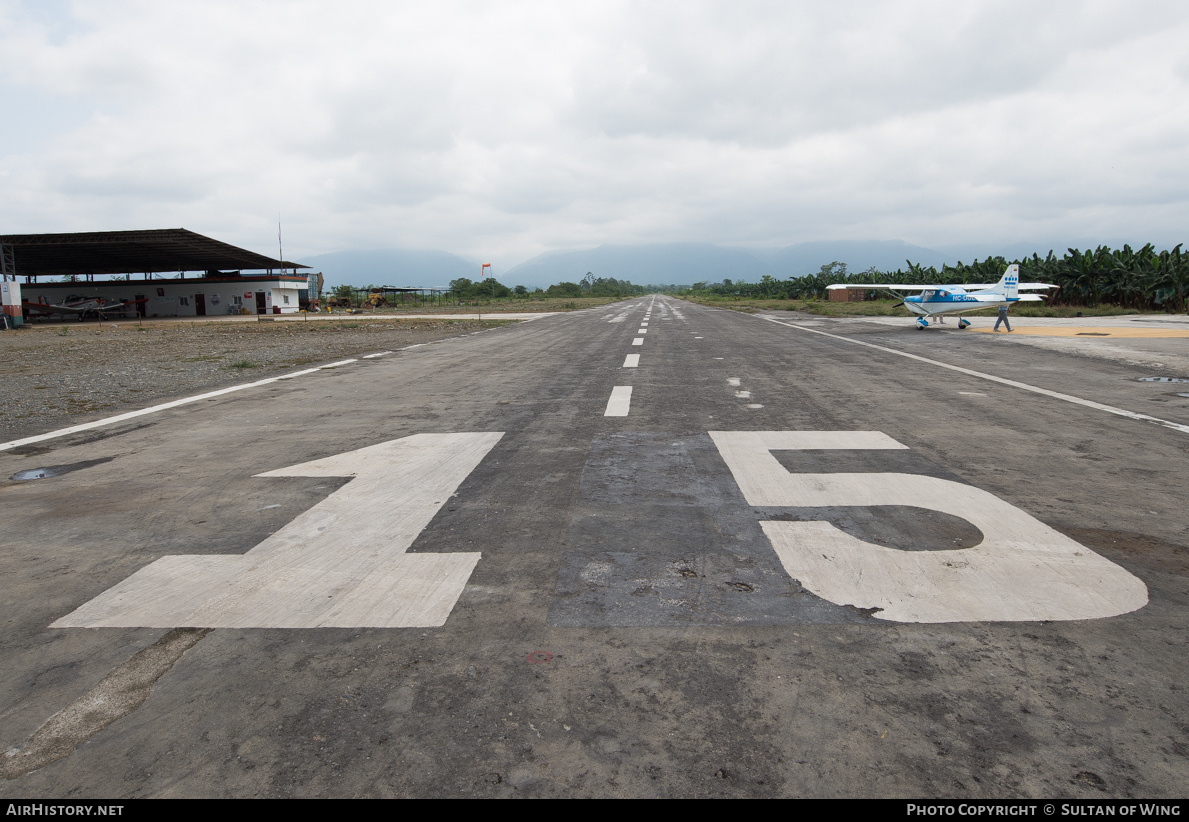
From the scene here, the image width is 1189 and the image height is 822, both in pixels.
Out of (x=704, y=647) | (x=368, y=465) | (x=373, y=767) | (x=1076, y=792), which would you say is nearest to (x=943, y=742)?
(x=1076, y=792)

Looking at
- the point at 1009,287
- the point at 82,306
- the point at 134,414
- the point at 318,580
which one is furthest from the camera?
the point at 82,306

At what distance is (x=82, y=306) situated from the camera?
47594mm

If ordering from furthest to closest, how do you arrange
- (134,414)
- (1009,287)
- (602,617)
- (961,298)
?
(1009,287) < (961,298) < (134,414) < (602,617)

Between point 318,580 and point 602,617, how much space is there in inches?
52.4

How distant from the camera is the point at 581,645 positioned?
7.80 ft

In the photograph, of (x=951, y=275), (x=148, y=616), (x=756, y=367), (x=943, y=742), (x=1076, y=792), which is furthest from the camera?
(x=951, y=275)

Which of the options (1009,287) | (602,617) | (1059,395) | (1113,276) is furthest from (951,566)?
(1113,276)

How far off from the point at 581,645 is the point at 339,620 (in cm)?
98

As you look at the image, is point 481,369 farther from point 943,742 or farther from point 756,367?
point 943,742

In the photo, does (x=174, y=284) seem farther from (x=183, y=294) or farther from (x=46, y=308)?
(x=46, y=308)

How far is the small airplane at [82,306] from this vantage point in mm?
44062

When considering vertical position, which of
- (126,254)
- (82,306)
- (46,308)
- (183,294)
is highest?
(126,254)

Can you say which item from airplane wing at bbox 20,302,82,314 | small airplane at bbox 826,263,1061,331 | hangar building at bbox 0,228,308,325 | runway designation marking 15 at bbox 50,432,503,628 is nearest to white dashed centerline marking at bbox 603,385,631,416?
runway designation marking 15 at bbox 50,432,503,628

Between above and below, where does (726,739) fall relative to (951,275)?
below
